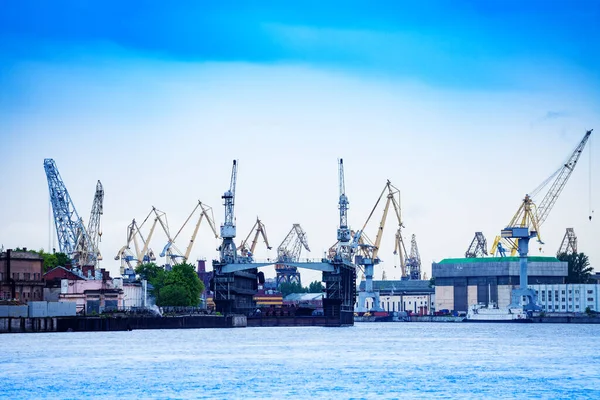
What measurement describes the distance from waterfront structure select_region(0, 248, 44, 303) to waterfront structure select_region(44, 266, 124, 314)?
16.5 feet

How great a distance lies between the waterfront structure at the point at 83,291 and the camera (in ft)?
527

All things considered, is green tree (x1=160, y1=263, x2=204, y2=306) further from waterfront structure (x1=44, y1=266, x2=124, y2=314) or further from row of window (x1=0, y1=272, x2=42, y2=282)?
row of window (x1=0, y1=272, x2=42, y2=282)

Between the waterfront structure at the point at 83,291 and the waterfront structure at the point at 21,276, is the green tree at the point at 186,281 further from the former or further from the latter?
the waterfront structure at the point at 21,276

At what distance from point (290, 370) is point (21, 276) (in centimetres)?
7562

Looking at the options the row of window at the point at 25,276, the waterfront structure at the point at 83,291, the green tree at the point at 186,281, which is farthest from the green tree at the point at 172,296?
the row of window at the point at 25,276

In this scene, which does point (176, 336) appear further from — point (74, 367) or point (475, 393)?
point (475, 393)

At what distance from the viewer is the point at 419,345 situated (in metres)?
122

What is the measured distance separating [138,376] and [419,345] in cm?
4917

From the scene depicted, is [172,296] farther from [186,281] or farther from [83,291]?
[83,291]

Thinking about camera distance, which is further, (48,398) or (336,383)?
(336,383)

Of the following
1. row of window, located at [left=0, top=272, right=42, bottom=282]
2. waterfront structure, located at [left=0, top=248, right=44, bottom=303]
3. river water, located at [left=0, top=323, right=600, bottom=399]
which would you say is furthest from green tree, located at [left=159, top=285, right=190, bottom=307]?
river water, located at [left=0, top=323, right=600, bottom=399]

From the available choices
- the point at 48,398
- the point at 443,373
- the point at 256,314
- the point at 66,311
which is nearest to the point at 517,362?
the point at 443,373

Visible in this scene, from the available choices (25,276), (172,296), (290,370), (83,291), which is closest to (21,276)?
(25,276)

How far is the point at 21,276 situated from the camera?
5925 inches
